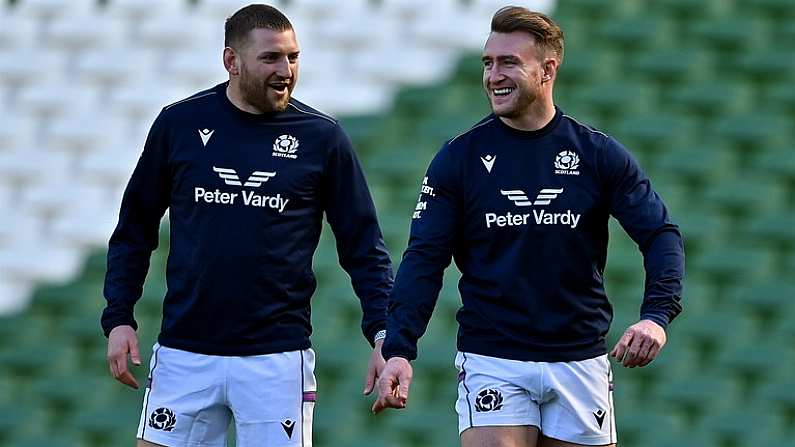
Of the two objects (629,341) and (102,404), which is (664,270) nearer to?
(629,341)

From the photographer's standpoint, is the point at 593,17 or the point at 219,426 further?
the point at 593,17

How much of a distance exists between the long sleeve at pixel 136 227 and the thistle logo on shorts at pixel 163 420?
0.79ft

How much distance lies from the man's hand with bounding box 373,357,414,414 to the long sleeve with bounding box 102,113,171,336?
661mm

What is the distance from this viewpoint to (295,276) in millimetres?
3439

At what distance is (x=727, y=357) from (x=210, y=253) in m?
2.58

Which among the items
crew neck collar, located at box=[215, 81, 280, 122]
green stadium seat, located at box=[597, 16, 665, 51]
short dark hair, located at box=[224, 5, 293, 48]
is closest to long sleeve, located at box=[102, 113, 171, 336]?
crew neck collar, located at box=[215, 81, 280, 122]

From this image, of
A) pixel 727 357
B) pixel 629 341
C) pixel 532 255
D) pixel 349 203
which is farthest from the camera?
pixel 727 357

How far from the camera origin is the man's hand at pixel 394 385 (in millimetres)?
3209

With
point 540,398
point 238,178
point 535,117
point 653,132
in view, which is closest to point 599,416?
point 540,398

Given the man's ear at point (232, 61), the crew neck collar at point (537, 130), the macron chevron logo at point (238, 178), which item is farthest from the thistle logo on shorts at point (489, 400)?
the man's ear at point (232, 61)

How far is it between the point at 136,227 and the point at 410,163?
2.35 metres

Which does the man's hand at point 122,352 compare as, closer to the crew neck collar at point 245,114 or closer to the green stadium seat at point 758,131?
the crew neck collar at point 245,114


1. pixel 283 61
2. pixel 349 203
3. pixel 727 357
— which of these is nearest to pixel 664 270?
pixel 349 203

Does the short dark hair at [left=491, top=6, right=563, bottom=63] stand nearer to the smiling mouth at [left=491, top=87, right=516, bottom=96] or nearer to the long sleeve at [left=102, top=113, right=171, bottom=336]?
the smiling mouth at [left=491, top=87, right=516, bottom=96]
